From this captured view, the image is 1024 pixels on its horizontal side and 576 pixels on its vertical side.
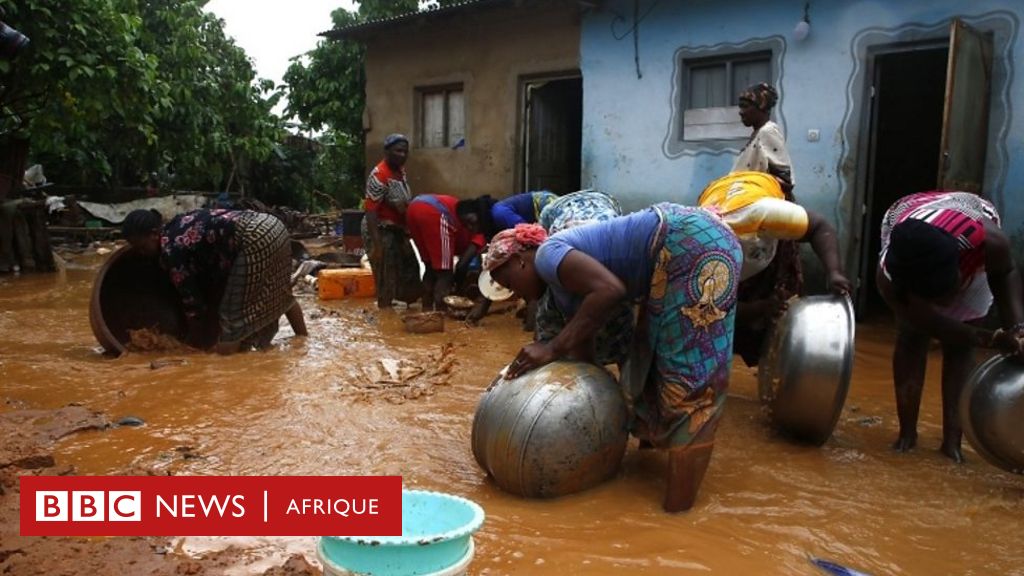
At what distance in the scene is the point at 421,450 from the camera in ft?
12.8

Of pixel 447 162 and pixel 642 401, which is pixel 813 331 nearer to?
pixel 642 401

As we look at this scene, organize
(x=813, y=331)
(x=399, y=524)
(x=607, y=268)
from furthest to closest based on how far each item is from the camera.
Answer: (x=813, y=331)
(x=607, y=268)
(x=399, y=524)

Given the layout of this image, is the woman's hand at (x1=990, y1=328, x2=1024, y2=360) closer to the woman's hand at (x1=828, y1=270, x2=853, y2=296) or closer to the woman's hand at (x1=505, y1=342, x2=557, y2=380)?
the woman's hand at (x1=828, y1=270, x2=853, y2=296)

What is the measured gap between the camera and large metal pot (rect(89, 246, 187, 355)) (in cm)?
626

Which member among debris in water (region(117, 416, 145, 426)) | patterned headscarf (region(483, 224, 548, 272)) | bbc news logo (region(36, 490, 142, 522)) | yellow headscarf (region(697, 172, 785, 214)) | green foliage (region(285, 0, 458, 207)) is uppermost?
green foliage (region(285, 0, 458, 207))

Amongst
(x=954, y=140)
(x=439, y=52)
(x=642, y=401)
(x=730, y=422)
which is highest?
(x=439, y=52)

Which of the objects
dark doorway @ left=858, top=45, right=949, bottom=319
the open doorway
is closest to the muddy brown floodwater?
the open doorway

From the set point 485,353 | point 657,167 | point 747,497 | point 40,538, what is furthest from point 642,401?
point 657,167

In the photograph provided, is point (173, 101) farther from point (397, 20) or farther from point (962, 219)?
point (962, 219)

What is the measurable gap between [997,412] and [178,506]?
3.23 m

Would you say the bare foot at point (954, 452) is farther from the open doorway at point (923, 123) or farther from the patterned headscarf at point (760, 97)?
the open doorway at point (923, 123)

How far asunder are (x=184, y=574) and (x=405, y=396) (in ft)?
7.83

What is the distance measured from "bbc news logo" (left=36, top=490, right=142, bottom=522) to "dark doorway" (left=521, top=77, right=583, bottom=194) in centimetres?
810

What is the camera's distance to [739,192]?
4160mm
